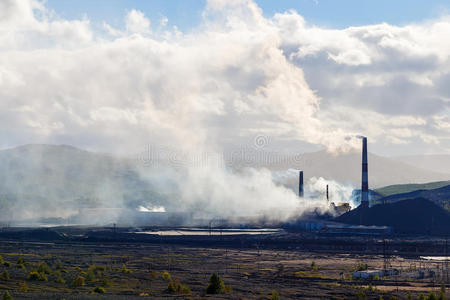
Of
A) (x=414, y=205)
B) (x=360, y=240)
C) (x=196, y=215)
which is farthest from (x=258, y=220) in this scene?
(x=360, y=240)

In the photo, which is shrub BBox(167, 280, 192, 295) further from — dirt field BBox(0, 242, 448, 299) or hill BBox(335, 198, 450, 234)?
hill BBox(335, 198, 450, 234)

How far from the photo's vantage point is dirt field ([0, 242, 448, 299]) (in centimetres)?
5184

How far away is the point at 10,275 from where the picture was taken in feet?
193

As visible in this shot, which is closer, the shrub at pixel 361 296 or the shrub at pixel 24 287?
the shrub at pixel 24 287

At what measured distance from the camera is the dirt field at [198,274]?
51.8 m

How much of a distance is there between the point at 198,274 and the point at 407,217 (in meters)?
92.9

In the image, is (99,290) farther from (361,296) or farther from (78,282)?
(361,296)

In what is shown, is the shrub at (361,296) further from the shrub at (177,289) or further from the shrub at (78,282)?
the shrub at (78,282)

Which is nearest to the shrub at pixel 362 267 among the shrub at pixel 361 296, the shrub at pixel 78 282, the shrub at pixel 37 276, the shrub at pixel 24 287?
the shrub at pixel 361 296

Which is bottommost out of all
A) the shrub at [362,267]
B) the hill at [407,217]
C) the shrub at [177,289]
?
the shrub at [362,267]

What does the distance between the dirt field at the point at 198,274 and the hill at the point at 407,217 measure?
158 feet

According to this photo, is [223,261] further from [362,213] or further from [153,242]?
[362,213]

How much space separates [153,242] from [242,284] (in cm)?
6915

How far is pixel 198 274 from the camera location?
227ft
